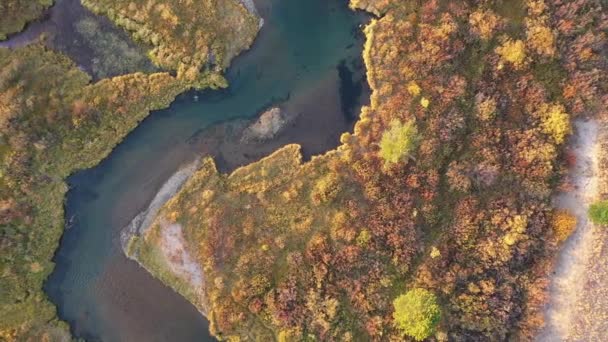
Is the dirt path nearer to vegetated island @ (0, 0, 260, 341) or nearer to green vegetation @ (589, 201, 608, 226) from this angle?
green vegetation @ (589, 201, 608, 226)

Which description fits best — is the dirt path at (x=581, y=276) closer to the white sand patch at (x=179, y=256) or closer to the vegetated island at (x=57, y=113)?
the white sand patch at (x=179, y=256)

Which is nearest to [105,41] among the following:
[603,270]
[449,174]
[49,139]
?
[49,139]

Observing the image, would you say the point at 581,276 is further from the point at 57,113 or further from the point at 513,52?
the point at 57,113

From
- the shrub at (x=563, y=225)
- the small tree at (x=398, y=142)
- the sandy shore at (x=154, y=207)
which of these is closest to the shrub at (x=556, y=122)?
the shrub at (x=563, y=225)

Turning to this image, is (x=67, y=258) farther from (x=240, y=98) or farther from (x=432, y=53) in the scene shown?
(x=432, y=53)

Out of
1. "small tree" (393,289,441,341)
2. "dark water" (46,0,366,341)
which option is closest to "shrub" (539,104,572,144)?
"dark water" (46,0,366,341)
